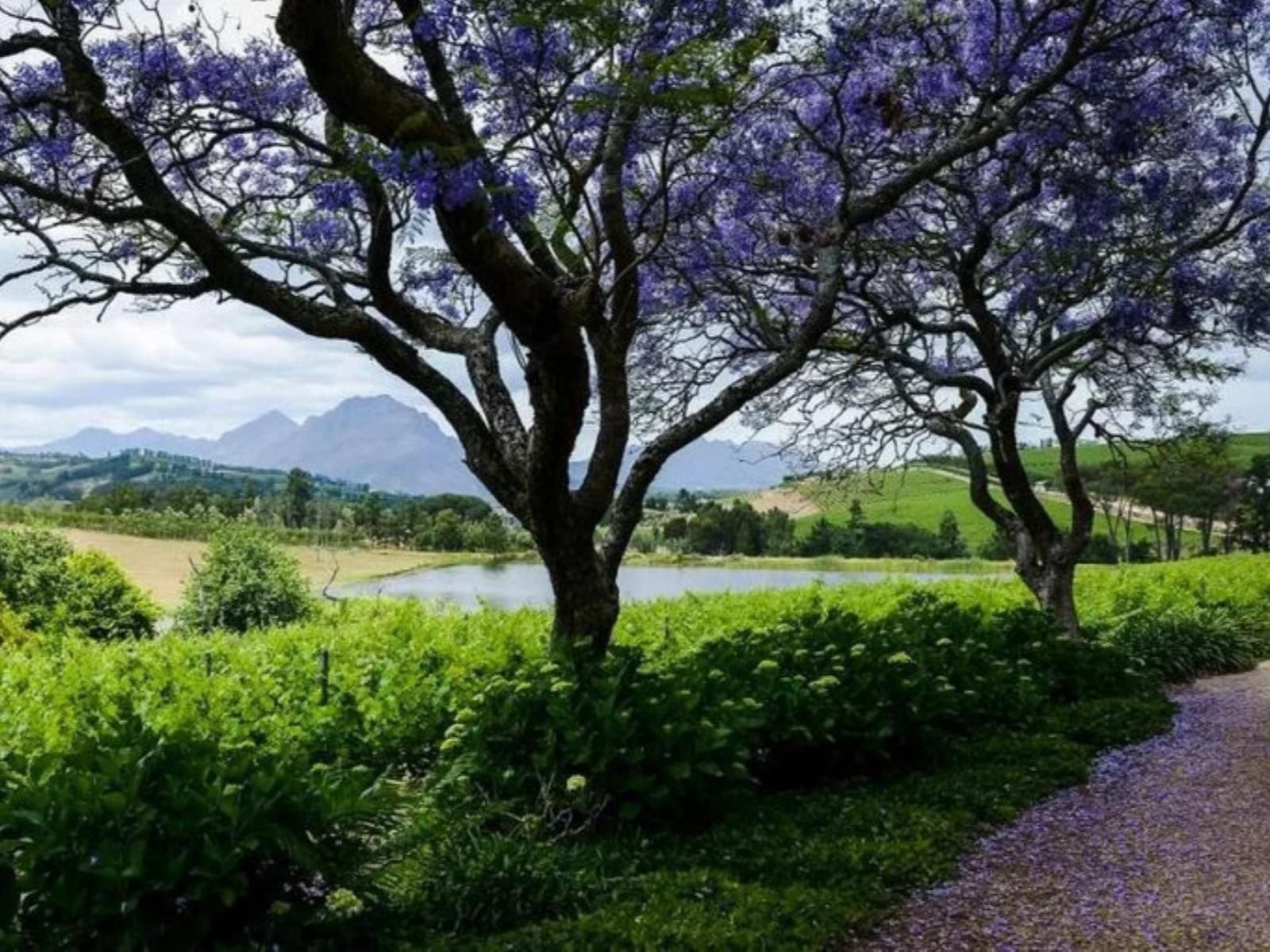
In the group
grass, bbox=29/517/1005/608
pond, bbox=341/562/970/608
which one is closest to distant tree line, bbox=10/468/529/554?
grass, bbox=29/517/1005/608

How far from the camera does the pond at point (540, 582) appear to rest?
12.9 metres

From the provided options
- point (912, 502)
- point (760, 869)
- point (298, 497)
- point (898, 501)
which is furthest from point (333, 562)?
point (912, 502)

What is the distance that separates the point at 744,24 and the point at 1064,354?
462 cm

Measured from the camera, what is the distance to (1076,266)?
9.34 m

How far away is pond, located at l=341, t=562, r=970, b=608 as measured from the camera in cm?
1289

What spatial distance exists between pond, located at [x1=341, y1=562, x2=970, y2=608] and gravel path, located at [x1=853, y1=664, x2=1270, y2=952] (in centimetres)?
592

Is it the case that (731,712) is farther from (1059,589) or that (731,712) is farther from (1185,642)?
(1185,642)

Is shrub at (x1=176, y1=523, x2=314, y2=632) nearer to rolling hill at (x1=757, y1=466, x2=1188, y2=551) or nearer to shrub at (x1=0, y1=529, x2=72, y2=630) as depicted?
shrub at (x1=0, y1=529, x2=72, y2=630)

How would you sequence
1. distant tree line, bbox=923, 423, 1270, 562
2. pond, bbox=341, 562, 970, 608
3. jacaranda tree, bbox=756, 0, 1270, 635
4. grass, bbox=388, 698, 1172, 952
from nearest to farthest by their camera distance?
grass, bbox=388, 698, 1172, 952 < jacaranda tree, bbox=756, 0, 1270, 635 < pond, bbox=341, 562, 970, 608 < distant tree line, bbox=923, 423, 1270, 562

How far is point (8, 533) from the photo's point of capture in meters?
11.8

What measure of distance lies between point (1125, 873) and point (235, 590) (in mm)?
9418

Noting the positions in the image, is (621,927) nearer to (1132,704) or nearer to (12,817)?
(12,817)

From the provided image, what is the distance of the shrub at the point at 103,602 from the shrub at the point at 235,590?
0.42 m

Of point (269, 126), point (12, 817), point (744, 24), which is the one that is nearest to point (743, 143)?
point (744, 24)
